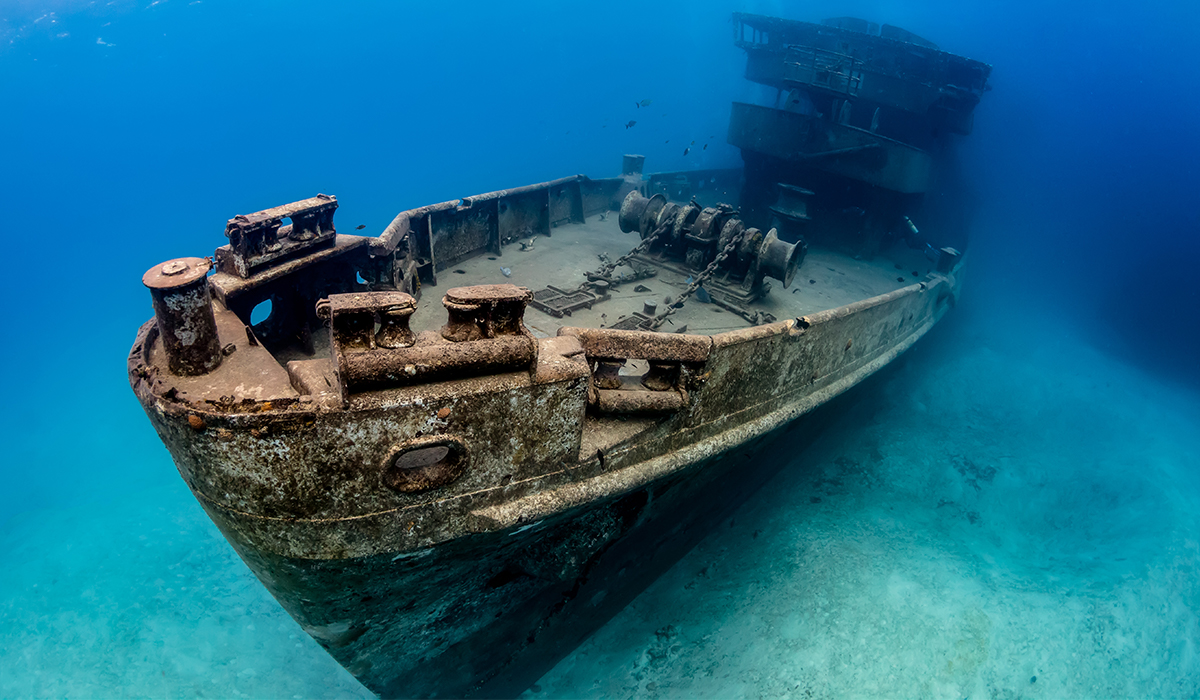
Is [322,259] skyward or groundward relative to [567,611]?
skyward

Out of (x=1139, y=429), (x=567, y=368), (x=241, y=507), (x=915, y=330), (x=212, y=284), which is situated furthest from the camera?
(x=1139, y=429)

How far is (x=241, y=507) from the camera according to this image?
8.99 ft

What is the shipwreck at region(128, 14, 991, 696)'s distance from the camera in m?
2.67

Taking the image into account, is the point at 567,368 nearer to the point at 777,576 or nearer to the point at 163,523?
the point at 777,576

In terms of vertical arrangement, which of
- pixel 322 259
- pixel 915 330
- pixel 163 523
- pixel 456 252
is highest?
pixel 322 259

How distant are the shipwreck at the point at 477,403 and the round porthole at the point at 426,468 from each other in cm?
1

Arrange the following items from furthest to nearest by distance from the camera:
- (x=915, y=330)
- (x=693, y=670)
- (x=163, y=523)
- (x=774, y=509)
Answer: (x=163, y=523) → (x=915, y=330) → (x=774, y=509) → (x=693, y=670)

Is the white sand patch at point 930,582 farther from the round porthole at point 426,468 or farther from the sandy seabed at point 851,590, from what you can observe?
the round porthole at point 426,468

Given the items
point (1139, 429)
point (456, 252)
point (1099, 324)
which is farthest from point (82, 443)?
point (1099, 324)

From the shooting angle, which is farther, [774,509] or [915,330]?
[915,330]

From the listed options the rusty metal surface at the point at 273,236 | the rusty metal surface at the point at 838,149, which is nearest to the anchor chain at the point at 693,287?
the rusty metal surface at the point at 273,236

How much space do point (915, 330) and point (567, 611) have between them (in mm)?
7217

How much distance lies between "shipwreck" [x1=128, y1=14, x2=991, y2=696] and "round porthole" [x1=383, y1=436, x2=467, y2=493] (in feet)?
0.04

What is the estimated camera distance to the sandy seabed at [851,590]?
6.07m
